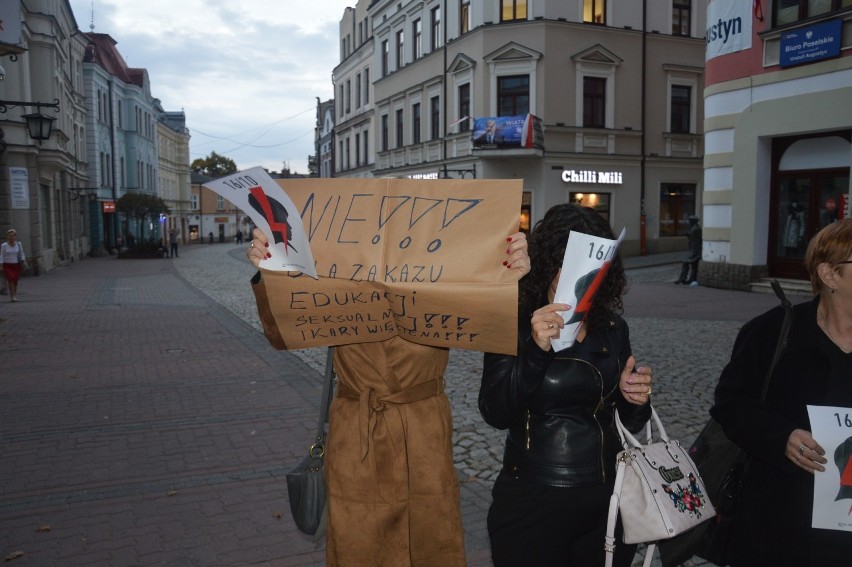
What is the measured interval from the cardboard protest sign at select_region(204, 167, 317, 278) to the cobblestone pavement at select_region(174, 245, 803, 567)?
2.98 meters

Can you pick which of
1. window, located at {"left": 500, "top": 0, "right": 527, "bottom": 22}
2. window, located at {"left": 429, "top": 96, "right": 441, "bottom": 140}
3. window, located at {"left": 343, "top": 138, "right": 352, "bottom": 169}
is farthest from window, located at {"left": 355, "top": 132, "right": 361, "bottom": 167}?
window, located at {"left": 500, "top": 0, "right": 527, "bottom": 22}

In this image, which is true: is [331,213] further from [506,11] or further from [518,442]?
[506,11]

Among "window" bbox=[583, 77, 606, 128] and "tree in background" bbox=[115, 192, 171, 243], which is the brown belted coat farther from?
"tree in background" bbox=[115, 192, 171, 243]

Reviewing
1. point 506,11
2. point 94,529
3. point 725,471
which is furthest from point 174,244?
point 725,471

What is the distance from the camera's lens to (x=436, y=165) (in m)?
30.4

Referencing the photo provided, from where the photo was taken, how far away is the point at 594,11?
26.3 metres

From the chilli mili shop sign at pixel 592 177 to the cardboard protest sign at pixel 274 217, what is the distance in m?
24.3

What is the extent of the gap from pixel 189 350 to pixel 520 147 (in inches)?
645

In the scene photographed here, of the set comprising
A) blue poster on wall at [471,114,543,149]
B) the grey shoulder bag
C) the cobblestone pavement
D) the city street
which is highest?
blue poster on wall at [471,114,543,149]

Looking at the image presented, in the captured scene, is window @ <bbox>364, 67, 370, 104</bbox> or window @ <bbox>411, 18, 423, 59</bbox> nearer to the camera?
window @ <bbox>411, 18, 423, 59</bbox>

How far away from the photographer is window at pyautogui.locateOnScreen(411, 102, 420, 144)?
3268cm

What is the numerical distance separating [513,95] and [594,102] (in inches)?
127

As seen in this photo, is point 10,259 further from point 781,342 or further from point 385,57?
point 385,57

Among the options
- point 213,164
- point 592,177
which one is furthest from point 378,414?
point 213,164
